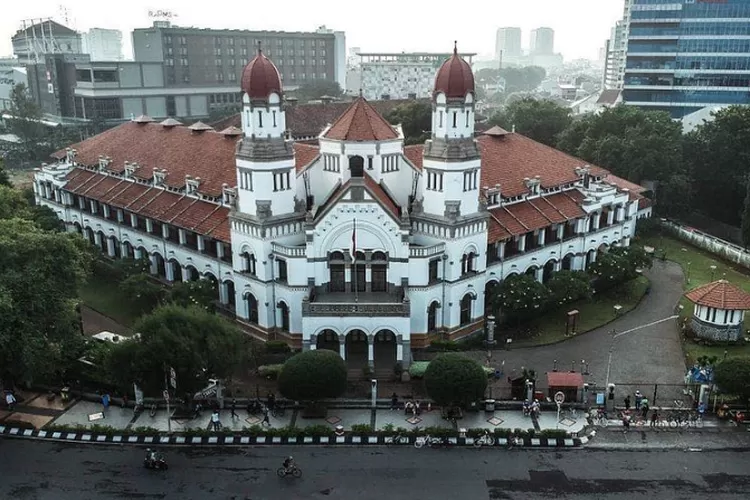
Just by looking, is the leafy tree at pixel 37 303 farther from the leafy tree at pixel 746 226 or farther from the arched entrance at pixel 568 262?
the leafy tree at pixel 746 226

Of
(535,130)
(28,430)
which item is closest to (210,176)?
(28,430)

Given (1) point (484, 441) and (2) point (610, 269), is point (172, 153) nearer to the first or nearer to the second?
(2) point (610, 269)

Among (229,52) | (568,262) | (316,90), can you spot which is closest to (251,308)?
(568,262)

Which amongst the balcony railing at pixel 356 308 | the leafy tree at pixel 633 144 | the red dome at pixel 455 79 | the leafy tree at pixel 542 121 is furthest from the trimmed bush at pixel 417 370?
the leafy tree at pixel 542 121

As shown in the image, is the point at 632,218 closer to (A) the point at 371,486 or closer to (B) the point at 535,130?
(B) the point at 535,130

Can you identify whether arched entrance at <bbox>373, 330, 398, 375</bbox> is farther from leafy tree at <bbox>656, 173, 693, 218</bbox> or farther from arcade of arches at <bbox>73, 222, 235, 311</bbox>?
leafy tree at <bbox>656, 173, 693, 218</bbox>

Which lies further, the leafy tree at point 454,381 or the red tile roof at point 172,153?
the red tile roof at point 172,153
